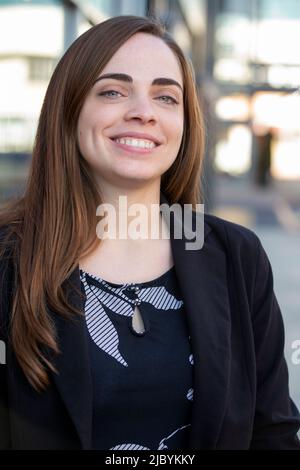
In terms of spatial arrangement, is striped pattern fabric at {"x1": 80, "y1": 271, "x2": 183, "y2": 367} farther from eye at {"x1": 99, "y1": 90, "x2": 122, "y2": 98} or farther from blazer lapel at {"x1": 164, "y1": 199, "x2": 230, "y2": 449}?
eye at {"x1": 99, "y1": 90, "x2": 122, "y2": 98}

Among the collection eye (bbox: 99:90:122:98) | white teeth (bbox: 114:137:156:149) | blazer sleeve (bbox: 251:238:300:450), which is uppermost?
eye (bbox: 99:90:122:98)

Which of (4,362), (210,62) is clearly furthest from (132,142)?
(210,62)

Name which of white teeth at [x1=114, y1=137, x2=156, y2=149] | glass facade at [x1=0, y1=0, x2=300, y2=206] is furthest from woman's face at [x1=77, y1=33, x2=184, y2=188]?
glass facade at [x1=0, y1=0, x2=300, y2=206]

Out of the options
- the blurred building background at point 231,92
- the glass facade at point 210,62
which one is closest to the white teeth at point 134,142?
the glass facade at point 210,62

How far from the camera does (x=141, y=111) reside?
5.98 ft

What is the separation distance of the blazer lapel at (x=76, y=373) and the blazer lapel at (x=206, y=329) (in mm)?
261

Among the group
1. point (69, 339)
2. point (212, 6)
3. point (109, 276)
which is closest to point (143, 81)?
point (109, 276)

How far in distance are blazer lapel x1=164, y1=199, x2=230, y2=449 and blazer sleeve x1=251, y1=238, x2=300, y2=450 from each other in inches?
3.9

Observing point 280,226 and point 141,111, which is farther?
point 280,226

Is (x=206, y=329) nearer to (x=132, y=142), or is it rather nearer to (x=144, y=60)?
(x=132, y=142)

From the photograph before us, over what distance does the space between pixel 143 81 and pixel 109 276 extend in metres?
0.51

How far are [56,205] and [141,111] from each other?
324 mm

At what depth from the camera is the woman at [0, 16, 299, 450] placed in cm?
169
